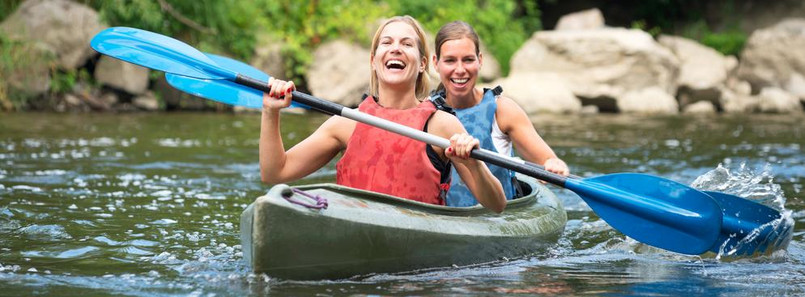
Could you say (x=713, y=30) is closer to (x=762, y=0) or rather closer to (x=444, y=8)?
(x=762, y=0)

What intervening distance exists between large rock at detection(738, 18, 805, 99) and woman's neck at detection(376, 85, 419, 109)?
12.3 metres

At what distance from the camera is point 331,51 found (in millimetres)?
13250

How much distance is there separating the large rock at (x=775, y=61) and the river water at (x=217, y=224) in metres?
5.93

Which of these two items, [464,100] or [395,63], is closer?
[395,63]

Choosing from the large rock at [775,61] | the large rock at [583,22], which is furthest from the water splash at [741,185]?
the large rock at [583,22]

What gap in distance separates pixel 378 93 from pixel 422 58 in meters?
0.21

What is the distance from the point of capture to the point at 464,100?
432 centimetres

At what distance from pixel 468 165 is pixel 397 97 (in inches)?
14.8

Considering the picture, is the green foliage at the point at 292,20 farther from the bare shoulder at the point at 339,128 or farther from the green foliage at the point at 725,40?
the bare shoulder at the point at 339,128

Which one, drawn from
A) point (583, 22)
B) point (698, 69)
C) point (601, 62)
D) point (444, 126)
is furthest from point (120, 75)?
point (444, 126)

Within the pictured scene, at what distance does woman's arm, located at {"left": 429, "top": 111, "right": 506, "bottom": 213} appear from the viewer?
3.47m

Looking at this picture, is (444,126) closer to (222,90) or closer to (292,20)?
(222,90)

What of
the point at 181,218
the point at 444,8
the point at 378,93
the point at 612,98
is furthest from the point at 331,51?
the point at 378,93

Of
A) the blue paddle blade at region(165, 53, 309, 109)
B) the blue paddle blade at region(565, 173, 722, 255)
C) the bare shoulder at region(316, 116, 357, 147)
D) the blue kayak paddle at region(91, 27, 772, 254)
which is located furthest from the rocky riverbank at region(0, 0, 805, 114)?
the blue paddle blade at region(565, 173, 722, 255)
